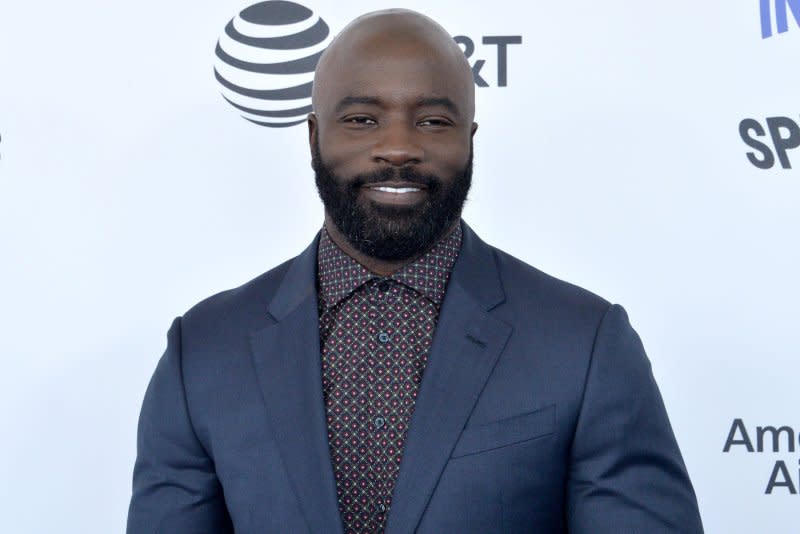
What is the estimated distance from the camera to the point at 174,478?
1516 millimetres

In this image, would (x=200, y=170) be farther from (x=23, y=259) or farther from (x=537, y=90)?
(x=537, y=90)

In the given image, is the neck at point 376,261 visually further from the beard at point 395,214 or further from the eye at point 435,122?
the eye at point 435,122

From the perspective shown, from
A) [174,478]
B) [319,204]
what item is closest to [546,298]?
[174,478]

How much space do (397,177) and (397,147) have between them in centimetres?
4

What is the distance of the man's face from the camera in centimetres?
150

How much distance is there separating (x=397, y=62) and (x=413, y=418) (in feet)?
1.47

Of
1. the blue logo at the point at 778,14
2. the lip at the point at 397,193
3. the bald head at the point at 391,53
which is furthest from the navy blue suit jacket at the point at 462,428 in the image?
the blue logo at the point at 778,14

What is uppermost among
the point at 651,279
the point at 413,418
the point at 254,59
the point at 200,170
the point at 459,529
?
the point at 254,59

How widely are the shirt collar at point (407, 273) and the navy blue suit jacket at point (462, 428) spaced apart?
0.02 meters

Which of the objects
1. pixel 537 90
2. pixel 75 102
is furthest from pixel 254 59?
pixel 537 90

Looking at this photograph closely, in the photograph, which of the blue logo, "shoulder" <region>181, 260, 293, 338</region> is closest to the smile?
"shoulder" <region>181, 260, 293, 338</region>

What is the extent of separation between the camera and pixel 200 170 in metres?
2.23

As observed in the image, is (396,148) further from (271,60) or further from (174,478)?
(271,60)

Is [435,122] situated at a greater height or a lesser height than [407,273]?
greater
